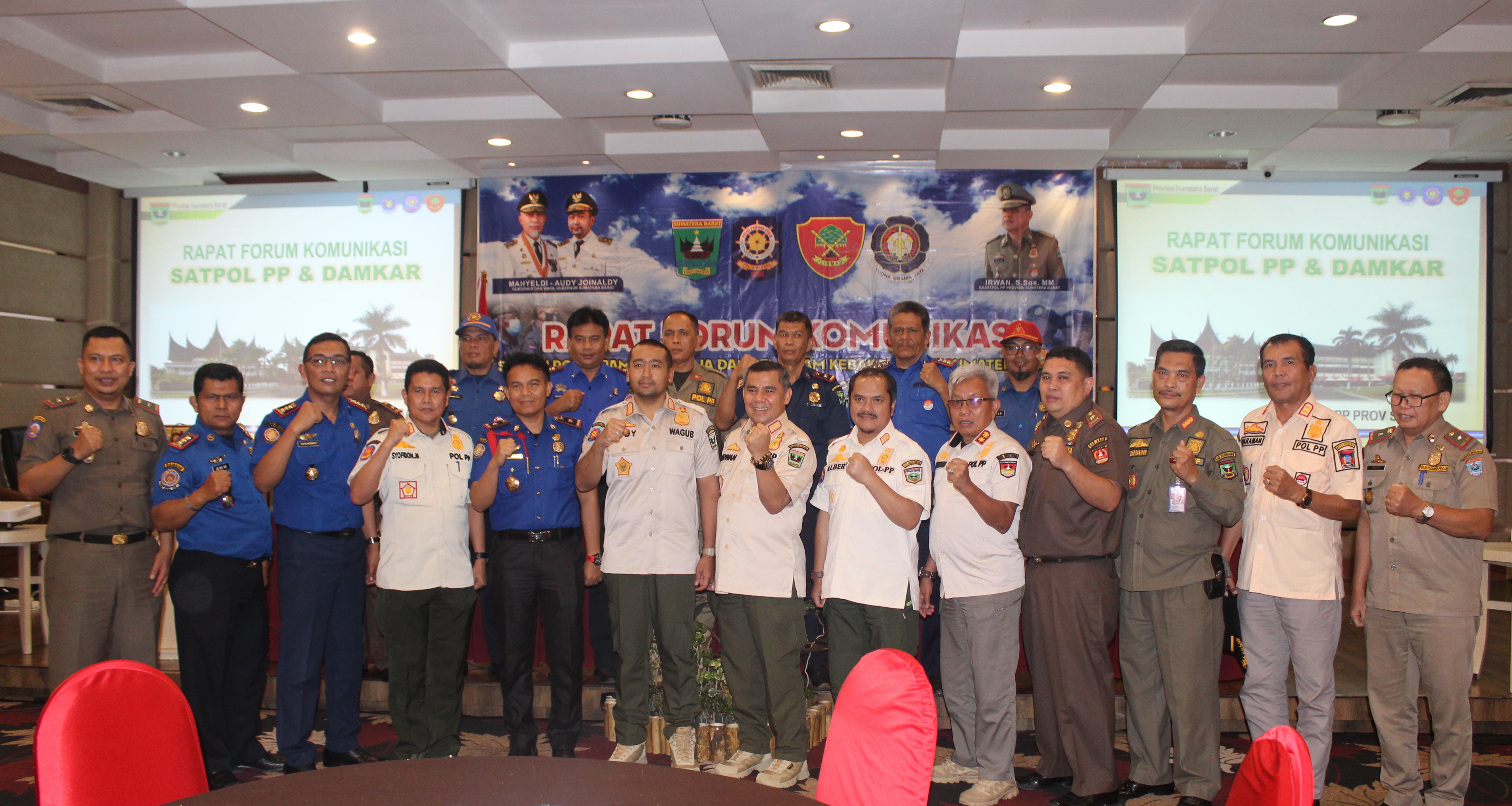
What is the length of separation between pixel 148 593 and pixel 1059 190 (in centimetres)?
616

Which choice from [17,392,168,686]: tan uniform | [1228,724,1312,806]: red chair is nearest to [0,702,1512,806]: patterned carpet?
[17,392,168,686]: tan uniform

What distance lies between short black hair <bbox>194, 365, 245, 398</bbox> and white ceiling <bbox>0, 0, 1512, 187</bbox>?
1876mm

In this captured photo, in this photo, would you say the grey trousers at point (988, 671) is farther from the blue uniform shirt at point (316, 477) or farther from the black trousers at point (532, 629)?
the blue uniform shirt at point (316, 477)

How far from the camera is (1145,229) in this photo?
7.15 metres

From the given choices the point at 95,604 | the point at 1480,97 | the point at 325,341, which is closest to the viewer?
the point at 95,604

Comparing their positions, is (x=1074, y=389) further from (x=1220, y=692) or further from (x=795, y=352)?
(x=1220, y=692)

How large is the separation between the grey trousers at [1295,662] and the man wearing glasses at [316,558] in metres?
3.48

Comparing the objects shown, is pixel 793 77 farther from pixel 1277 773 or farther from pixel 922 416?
pixel 1277 773

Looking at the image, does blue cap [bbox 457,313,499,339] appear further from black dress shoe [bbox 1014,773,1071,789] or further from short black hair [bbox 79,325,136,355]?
black dress shoe [bbox 1014,773,1071,789]

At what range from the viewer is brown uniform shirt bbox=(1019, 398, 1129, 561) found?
10.8ft

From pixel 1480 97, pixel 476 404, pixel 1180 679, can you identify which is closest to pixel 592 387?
pixel 476 404

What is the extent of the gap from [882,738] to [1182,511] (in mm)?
1990

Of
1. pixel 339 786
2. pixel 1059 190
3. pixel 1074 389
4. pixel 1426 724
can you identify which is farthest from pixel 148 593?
pixel 1059 190

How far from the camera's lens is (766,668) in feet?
11.6
